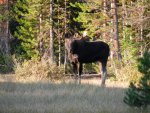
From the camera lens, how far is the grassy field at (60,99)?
426 inches

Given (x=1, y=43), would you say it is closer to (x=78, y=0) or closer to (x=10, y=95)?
(x=78, y=0)

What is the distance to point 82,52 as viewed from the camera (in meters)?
17.4

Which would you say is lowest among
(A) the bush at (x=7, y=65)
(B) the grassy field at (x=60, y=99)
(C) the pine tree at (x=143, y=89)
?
(A) the bush at (x=7, y=65)

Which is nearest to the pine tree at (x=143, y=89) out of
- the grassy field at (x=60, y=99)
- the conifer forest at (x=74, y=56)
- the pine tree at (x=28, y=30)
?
the conifer forest at (x=74, y=56)

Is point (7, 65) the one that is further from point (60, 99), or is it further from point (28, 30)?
point (60, 99)

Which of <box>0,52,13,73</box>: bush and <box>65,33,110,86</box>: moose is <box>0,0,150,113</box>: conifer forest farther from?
<box>65,33,110,86</box>: moose

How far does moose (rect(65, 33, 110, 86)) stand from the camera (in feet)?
56.2

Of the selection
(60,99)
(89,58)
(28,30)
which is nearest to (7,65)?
(28,30)

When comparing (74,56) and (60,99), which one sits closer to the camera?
(60,99)

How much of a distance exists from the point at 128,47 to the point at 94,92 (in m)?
16.3

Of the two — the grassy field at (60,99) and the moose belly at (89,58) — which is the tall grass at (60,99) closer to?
the grassy field at (60,99)

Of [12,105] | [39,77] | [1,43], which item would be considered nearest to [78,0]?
[1,43]

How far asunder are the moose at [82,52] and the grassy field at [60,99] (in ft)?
5.44

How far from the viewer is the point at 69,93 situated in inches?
542
